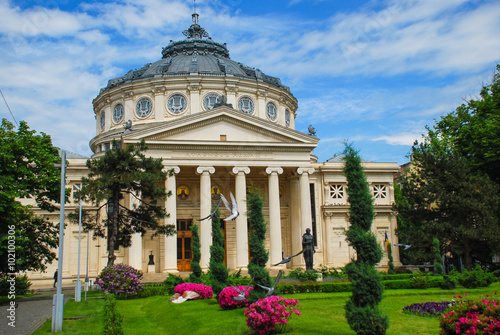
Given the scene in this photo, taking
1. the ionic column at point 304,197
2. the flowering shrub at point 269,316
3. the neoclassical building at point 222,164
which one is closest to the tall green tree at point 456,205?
the neoclassical building at point 222,164

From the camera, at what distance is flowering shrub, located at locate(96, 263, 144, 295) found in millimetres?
26391

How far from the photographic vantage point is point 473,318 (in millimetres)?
11875

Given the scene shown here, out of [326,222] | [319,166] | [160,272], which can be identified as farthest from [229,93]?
[160,272]

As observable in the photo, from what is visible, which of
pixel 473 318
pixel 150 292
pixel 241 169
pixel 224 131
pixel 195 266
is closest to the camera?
pixel 473 318

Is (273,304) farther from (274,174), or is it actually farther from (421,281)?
(274,174)

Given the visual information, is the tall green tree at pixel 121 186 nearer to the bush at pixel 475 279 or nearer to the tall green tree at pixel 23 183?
the tall green tree at pixel 23 183

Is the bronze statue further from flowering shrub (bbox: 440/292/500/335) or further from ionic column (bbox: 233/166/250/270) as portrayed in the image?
flowering shrub (bbox: 440/292/500/335)

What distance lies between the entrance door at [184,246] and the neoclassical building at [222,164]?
0.29 ft

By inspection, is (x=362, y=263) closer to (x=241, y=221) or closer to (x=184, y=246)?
(x=241, y=221)

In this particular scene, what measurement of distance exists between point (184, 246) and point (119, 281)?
54.1ft

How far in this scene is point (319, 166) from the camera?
47406mm

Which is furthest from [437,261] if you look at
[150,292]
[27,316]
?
[27,316]

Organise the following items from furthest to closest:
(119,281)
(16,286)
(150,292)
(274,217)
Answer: (274,217), (16,286), (150,292), (119,281)

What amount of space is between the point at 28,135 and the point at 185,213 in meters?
18.2
